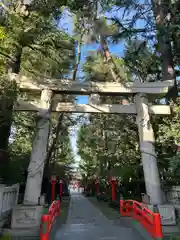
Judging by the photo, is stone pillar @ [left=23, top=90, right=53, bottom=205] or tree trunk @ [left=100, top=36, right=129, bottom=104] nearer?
stone pillar @ [left=23, top=90, right=53, bottom=205]

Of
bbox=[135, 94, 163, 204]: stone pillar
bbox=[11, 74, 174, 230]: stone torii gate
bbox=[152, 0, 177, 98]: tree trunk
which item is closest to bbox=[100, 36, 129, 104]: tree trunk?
bbox=[11, 74, 174, 230]: stone torii gate

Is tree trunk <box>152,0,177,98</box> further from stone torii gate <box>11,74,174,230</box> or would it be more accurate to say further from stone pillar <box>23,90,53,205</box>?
stone pillar <box>23,90,53,205</box>

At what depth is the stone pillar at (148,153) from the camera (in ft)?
24.2

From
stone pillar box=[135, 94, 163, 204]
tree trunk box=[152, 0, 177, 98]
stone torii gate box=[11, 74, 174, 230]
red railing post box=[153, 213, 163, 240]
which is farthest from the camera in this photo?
tree trunk box=[152, 0, 177, 98]

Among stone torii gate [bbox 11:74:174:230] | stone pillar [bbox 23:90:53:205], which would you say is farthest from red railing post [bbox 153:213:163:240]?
stone pillar [bbox 23:90:53:205]

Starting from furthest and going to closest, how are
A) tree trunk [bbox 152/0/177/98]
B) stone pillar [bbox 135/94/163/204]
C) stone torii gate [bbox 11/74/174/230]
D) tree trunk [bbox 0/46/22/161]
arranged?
tree trunk [bbox 152/0/177/98]
stone torii gate [bbox 11/74/174/230]
stone pillar [bbox 135/94/163/204]
tree trunk [bbox 0/46/22/161]

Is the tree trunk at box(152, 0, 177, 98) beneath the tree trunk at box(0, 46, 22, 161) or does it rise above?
above

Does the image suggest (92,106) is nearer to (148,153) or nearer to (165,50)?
(148,153)

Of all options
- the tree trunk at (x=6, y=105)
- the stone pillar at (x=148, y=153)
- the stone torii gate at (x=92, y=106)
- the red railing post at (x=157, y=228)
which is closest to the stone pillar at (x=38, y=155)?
the stone torii gate at (x=92, y=106)

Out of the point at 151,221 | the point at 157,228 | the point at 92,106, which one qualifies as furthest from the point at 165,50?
the point at 157,228

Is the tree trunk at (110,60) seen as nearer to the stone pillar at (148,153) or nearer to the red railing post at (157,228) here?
the stone pillar at (148,153)

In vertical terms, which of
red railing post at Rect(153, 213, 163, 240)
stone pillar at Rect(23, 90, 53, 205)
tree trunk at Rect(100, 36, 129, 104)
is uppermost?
tree trunk at Rect(100, 36, 129, 104)

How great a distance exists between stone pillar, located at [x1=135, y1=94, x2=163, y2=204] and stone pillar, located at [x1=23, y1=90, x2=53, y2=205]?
11.7ft

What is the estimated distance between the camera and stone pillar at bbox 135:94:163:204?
7387 mm
